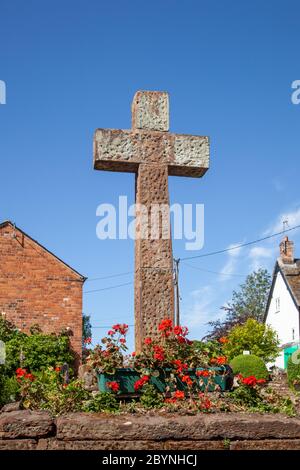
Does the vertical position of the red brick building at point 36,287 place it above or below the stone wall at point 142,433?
above

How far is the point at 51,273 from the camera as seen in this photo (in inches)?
962

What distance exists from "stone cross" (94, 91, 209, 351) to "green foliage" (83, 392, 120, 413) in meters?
1.28

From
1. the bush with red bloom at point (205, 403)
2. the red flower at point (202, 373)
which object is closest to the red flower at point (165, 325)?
the red flower at point (202, 373)

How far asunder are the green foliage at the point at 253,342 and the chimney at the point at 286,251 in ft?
20.6

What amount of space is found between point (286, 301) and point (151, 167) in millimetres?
28737

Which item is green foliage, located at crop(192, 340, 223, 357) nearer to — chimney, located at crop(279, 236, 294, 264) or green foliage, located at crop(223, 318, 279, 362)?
green foliage, located at crop(223, 318, 279, 362)

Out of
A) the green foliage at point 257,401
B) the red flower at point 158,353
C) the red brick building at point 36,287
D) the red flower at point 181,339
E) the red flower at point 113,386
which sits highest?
the red brick building at point 36,287

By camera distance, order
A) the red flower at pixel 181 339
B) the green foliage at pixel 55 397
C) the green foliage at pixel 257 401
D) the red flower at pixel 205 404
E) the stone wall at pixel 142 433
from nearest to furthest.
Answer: the stone wall at pixel 142 433 → the red flower at pixel 205 404 → the green foliage at pixel 55 397 → the green foliage at pixel 257 401 → the red flower at pixel 181 339

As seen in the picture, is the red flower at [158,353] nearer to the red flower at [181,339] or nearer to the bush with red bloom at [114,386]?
the red flower at [181,339]

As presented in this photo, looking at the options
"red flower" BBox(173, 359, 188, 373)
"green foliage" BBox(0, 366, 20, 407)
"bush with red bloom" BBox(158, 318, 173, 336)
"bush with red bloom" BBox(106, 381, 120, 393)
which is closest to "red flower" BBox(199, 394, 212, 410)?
"red flower" BBox(173, 359, 188, 373)

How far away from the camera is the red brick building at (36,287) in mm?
23875

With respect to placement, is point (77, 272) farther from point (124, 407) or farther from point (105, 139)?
point (124, 407)

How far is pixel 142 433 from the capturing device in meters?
5.89

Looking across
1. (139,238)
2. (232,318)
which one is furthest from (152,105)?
(232,318)
